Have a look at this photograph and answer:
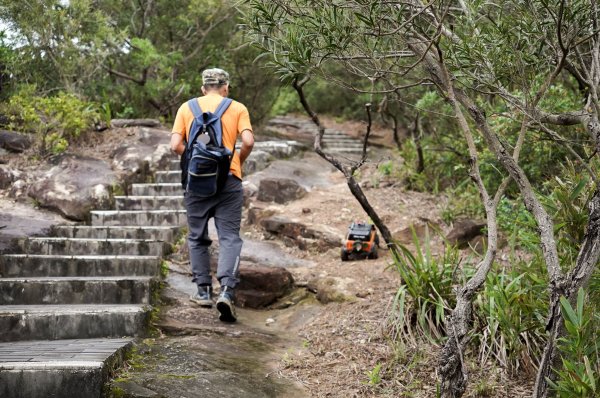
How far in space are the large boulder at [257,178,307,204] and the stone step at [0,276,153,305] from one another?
373 cm

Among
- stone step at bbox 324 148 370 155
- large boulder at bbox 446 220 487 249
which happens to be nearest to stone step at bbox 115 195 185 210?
large boulder at bbox 446 220 487 249

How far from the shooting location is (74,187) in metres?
7.85

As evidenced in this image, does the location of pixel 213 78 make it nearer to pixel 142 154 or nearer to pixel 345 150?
pixel 142 154

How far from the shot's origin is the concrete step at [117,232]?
277 inches

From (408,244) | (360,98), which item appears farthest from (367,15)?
(360,98)

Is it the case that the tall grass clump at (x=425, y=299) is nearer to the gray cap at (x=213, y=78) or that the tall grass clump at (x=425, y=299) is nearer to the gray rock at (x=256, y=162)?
the gray cap at (x=213, y=78)

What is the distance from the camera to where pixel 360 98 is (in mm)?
16531

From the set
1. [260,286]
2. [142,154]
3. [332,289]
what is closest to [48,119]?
[142,154]

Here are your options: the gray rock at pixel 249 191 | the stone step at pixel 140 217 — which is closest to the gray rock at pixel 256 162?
the gray rock at pixel 249 191

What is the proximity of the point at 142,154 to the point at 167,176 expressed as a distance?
513mm

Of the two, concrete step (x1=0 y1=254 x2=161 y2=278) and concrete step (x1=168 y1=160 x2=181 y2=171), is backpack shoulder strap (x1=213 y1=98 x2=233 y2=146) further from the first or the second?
concrete step (x1=168 y1=160 x2=181 y2=171)

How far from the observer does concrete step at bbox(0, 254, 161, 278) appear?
235 inches

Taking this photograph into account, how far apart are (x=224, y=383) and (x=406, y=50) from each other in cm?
243

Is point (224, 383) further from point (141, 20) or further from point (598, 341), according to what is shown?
point (141, 20)
